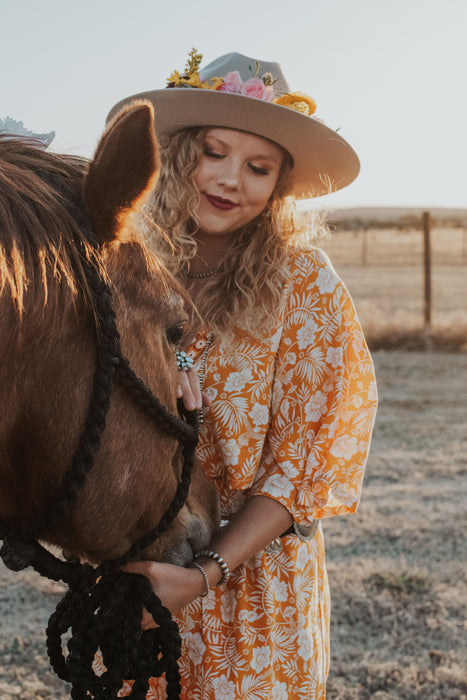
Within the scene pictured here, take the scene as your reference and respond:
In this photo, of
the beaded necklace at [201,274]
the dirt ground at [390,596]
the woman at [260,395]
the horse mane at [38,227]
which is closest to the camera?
the horse mane at [38,227]

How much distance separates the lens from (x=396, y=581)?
12.3ft

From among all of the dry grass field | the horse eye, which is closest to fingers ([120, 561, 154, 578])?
the horse eye

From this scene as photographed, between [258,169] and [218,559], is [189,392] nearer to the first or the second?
[218,559]

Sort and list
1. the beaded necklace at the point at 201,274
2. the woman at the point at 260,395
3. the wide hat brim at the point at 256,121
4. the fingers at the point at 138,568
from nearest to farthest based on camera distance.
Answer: the fingers at the point at 138,568, the woman at the point at 260,395, the wide hat brim at the point at 256,121, the beaded necklace at the point at 201,274

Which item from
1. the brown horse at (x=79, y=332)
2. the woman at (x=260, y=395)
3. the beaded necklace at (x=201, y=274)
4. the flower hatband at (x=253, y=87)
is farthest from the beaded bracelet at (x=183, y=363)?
the flower hatband at (x=253, y=87)

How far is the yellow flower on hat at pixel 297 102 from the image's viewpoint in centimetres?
194

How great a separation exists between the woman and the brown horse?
0.96 ft

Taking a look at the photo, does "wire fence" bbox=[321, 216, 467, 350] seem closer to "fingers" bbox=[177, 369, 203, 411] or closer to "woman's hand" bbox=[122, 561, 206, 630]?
"fingers" bbox=[177, 369, 203, 411]

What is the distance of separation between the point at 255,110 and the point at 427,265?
9038mm

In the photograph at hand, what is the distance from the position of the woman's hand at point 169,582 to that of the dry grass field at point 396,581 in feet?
3.78

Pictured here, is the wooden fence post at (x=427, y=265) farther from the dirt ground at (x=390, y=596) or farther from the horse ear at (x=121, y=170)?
the horse ear at (x=121, y=170)

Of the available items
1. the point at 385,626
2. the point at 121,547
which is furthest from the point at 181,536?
the point at 385,626

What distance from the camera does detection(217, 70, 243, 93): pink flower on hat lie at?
194 centimetres

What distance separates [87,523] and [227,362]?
2.05 feet
